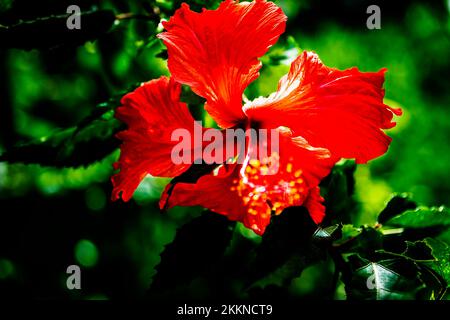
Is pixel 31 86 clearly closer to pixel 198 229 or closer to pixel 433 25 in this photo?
pixel 198 229

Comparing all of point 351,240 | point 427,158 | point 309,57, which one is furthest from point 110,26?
point 427,158

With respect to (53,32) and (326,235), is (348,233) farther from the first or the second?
(53,32)

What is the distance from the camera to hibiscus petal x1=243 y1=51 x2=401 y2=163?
1.01 m

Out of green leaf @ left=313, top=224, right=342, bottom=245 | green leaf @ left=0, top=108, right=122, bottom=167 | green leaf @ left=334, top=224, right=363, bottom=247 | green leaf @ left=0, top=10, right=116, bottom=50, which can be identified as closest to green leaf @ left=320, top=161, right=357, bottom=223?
green leaf @ left=334, top=224, right=363, bottom=247

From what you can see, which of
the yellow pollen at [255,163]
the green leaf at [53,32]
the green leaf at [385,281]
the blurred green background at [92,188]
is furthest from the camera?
the blurred green background at [92,188]

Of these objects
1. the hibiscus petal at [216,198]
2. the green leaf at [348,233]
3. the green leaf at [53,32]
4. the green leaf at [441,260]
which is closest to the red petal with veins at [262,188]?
the hibiscus petal at [216,198]

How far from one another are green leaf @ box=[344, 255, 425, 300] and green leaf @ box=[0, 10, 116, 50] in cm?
85

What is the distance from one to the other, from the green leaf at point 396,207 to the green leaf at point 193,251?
0.38 meters

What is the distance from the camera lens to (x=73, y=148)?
1.35 metres

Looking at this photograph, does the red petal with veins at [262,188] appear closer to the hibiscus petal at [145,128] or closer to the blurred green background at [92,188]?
the hibiscus petal at [145,128]

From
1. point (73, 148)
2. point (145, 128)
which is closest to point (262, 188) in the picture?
point (145, 128)

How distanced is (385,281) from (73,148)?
32.4 inches

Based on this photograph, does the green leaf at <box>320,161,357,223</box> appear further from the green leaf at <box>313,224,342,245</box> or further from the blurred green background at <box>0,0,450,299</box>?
the blurred green background at <box>0,0,450,299</box>

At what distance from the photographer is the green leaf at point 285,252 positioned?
43.1 inches
